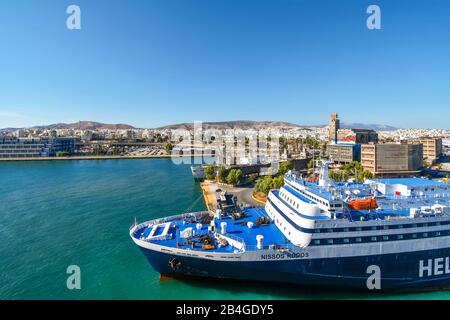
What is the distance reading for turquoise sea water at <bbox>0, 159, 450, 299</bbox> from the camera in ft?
39.1

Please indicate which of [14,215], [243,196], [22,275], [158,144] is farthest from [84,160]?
[22,275]

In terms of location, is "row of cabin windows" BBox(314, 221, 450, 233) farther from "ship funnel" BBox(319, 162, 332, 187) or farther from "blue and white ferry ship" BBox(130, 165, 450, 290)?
"ship funnel" BBox(319, 162, 332, 187)

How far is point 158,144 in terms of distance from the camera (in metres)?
105

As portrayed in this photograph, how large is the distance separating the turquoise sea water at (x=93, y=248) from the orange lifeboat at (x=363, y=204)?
4.10m

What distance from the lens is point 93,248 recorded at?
53.9ft

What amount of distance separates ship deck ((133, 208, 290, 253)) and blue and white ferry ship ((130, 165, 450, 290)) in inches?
2.1

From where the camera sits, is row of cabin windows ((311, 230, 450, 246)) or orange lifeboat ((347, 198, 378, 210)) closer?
row of cabin windows ((311, 230, 450, 246))

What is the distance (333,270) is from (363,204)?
137 inches

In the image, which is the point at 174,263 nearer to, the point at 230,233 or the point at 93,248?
the point at 230,233

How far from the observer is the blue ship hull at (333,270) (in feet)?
37.3

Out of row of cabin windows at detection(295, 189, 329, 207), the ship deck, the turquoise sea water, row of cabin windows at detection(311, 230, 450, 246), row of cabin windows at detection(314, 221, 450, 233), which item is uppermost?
row of cabin windows at detection(295, 189, 329, 207)

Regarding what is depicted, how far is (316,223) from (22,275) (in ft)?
51.0

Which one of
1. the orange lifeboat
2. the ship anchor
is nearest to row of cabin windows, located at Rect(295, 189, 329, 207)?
the orange lifeboat

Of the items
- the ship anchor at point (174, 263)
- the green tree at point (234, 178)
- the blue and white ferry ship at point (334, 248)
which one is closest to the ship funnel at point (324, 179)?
the blue and white ferry ship at point (334, 248)
